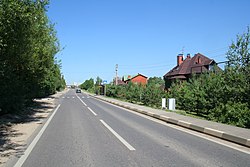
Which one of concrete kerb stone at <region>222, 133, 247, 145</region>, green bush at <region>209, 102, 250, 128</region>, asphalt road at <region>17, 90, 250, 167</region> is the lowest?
asphalt road at <region>17, 90, 250, 167</region>

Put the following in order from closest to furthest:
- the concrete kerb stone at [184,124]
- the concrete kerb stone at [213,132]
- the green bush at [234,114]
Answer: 1. the concrete kerb stone at [213,132]
2. the concrete kerb stone at [184,124]
3. the green bush at [234,114]

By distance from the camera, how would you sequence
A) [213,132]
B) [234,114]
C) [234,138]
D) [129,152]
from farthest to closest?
[234,114] < [213,132] < [234,138] < [129,152]

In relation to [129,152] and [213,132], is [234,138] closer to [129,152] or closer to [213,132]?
[213,132]

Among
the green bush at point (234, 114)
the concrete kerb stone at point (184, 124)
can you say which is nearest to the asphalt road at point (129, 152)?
the concrete kerb stone at point (184, 124)

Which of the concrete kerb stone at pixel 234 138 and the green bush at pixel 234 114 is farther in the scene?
the green bush at pixel 234 114

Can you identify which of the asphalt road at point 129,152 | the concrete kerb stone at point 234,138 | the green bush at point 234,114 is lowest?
the asphalt road at point 129,152

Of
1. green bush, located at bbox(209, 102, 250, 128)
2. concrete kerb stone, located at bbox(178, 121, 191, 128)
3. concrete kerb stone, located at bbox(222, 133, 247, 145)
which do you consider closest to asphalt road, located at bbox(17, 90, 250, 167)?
concrete kerb stone, located at bbox(222, 133, 247, 145)

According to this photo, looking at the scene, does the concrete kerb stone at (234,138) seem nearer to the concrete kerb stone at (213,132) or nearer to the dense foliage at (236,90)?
the concrete kerb stone at (213,132)

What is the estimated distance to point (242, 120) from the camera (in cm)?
1329

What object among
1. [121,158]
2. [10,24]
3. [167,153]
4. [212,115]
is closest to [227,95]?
[212,115]

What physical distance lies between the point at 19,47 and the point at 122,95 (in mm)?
39932

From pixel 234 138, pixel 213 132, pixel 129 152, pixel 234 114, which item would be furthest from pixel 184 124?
pixel 129 152

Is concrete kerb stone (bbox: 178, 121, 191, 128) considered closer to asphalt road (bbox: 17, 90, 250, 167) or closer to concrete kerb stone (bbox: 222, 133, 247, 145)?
asphalt road (bbox: 17, 90, 250, 167)

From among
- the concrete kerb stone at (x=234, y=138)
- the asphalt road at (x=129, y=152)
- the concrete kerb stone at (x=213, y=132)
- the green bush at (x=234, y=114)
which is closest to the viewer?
the asphalt road at (x=129, y=152)
